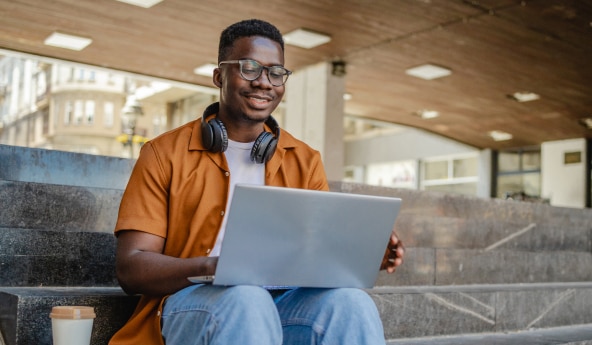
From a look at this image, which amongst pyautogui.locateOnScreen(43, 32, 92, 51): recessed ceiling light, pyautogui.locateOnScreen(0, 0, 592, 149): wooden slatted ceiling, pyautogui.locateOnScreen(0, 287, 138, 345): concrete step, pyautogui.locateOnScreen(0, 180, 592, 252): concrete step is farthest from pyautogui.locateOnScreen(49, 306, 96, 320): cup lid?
pyautogui.locateOnScreen(43, 32, 92, 51): recessed ceiling light

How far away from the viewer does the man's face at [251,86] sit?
2406 millimetres

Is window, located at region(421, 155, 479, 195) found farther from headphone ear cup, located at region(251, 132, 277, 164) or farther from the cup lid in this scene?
the cup lid

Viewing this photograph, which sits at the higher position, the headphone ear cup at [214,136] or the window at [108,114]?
the window at [108,114]

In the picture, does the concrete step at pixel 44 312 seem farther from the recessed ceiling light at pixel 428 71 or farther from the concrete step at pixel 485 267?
the recessed ceiling light at pixel 428 71

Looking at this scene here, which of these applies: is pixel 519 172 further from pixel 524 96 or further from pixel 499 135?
pixel 524 96

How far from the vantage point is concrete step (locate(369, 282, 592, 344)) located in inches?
150

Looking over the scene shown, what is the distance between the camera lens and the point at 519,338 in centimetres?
411

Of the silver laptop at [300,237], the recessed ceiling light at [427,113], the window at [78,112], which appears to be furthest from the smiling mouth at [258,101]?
the window at [78,112]

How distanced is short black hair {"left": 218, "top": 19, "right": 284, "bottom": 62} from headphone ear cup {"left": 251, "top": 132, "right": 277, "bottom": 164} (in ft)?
1.10

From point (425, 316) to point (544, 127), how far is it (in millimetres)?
15140

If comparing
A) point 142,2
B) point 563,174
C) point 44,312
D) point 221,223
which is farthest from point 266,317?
point 563,174

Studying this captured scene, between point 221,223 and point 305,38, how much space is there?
8648 millimetres

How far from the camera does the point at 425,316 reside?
3906 millimetres

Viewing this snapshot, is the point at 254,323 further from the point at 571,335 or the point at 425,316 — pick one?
the point at 571,335
